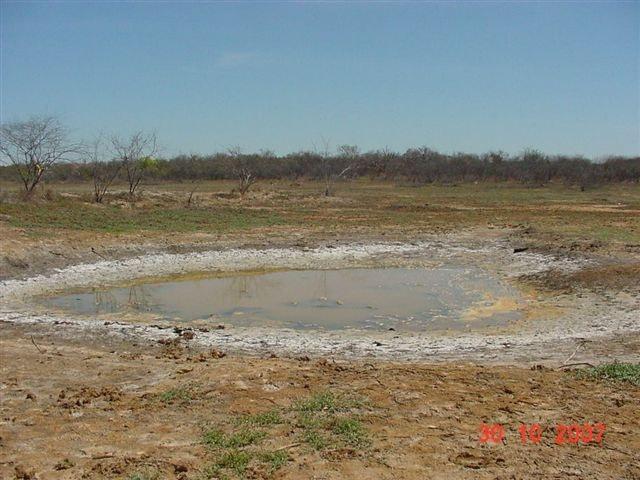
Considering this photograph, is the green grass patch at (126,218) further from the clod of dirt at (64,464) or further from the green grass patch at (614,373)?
the green grass patch at (614,373)

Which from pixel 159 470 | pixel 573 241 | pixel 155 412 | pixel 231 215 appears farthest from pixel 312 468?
pixel 231 215

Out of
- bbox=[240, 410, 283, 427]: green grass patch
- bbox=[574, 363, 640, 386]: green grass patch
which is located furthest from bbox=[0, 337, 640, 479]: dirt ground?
bbox=[574, 363, 640, 386]: green grass patch

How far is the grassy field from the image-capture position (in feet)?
70.8

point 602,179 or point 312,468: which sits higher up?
point 602,179

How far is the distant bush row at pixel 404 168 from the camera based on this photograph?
54.7 m

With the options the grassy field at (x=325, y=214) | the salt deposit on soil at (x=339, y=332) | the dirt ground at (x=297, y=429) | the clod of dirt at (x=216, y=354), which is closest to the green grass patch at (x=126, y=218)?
the grassy field at (x=325, y=214)

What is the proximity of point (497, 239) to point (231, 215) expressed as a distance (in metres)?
11.3

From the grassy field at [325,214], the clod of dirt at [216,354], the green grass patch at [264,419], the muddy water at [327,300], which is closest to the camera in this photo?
the green grass patch at [264,419]

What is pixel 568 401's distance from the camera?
243 inches

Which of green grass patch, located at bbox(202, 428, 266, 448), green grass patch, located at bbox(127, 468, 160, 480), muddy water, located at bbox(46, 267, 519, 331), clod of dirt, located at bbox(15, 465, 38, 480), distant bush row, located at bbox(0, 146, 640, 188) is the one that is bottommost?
muddy water, located at bbox(46, 267, 519, 331)

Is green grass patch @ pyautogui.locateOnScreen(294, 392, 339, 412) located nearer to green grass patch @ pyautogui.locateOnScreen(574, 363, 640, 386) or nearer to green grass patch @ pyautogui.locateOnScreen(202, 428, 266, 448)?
green grass patch @ pyautogui.locateOnScreen(202, 428, 266, 448)

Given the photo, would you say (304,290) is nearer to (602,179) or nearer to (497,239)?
(497,239)
